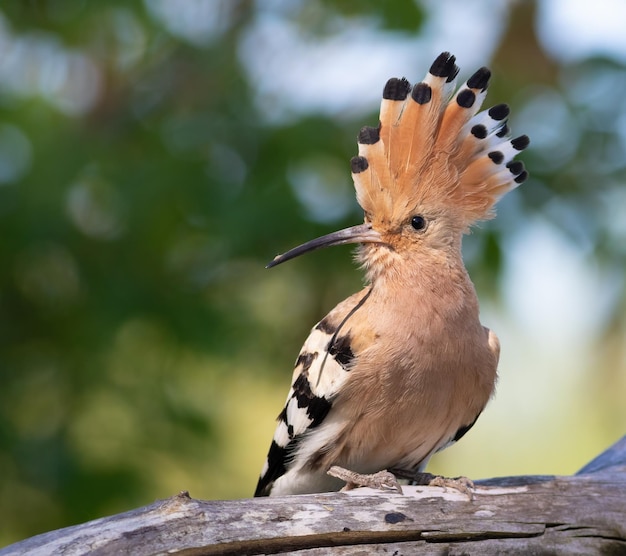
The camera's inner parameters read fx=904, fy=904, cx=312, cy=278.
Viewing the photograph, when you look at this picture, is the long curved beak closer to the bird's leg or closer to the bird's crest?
the bird's crest

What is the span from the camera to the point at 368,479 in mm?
2574

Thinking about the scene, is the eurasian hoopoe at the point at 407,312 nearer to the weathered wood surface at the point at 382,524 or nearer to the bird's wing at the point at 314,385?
the bird's wing at the point at 314,385

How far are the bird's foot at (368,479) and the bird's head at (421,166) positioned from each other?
0.63 m

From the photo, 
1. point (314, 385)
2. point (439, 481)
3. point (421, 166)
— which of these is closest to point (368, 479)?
point (439, 481)

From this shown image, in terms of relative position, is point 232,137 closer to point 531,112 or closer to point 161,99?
point 161,99

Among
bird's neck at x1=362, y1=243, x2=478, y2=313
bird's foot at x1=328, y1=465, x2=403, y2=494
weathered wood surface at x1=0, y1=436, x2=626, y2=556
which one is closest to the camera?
weathered wood surface at x1=0, y1=436, x2=626, y2=556

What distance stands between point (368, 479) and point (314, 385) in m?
0.32

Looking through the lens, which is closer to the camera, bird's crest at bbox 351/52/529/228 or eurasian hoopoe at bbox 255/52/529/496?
eurasian hoopoe at bbox 255/52/529/496

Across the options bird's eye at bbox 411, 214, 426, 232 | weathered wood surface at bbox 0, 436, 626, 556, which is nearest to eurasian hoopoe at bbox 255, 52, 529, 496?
bird's eye at bbox 411, 214, 426, 232

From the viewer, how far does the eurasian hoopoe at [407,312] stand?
258 cm

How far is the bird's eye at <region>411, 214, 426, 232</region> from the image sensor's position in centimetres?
275

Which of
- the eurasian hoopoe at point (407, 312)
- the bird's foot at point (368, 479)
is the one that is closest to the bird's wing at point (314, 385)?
the eurasian hoopoe at point (407, 312)

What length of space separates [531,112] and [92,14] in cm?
183

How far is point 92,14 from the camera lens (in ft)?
12.0
